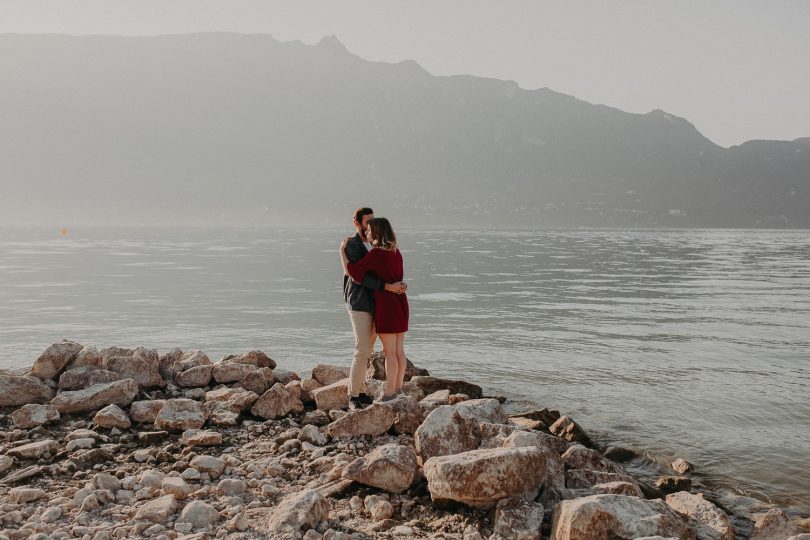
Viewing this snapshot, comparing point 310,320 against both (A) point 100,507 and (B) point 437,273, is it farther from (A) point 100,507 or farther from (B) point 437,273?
(B) point 437,273

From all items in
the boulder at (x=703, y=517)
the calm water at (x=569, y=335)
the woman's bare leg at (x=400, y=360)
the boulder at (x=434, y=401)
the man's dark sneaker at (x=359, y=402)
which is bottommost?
the calm water at (x=569, y=335)

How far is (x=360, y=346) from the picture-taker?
8383 mm

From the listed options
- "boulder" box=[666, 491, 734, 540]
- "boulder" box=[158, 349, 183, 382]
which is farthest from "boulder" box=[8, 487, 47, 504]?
"boulder" box=[666, 491, 734, 540]

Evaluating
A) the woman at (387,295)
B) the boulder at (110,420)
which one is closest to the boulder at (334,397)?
the woman at (387,295)

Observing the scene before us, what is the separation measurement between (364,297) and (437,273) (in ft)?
102

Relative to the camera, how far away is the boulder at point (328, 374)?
10.1 m

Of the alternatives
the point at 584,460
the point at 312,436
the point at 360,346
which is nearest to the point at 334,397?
the point at 360,346

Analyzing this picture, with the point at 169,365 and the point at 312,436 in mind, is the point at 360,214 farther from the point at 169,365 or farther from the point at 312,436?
the point at 169,365

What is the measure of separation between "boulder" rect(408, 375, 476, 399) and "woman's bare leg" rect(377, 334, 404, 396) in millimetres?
1640

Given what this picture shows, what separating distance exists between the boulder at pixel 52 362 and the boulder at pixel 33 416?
1419 millimetres

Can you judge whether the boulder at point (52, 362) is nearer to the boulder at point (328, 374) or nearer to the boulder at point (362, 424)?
the boulder at point (328, 374)

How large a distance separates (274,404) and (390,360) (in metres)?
1.75

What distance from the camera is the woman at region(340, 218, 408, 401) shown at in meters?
7.99

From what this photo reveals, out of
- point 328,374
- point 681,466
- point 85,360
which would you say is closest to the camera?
point 681,466
